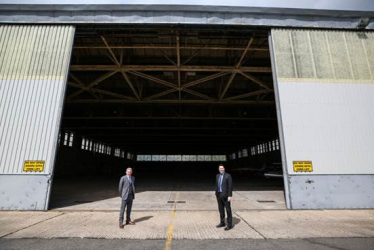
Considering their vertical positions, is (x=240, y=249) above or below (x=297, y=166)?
below

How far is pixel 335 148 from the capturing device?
838 cm

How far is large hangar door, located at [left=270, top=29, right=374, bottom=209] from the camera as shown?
317 inches

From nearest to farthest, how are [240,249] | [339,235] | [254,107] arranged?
[240,249] → [339,235] → [254,107]


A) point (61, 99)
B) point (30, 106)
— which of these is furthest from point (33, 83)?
point (61, 99)

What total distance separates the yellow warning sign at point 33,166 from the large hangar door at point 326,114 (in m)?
9.80

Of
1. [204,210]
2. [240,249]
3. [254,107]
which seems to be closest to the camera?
[240,249]

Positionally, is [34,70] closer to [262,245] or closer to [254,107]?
[262,245]

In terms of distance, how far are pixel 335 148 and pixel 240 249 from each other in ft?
22.3

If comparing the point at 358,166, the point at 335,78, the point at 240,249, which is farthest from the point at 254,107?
the point at 240,249

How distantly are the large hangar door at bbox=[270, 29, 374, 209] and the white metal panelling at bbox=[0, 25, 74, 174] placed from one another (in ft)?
31.6

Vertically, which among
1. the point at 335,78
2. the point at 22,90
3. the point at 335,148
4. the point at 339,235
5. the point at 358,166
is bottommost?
the point at 339,235

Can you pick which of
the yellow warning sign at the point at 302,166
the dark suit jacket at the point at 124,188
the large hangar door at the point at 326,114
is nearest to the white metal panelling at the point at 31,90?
the dark suit jacket at the point at 124,188

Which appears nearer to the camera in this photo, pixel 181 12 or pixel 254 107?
pixel 181 12

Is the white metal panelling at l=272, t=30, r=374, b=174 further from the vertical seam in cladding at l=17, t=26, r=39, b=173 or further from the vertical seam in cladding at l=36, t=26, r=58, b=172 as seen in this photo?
the vertical seam in cladding at l=17, t=26, r=39, b=173
